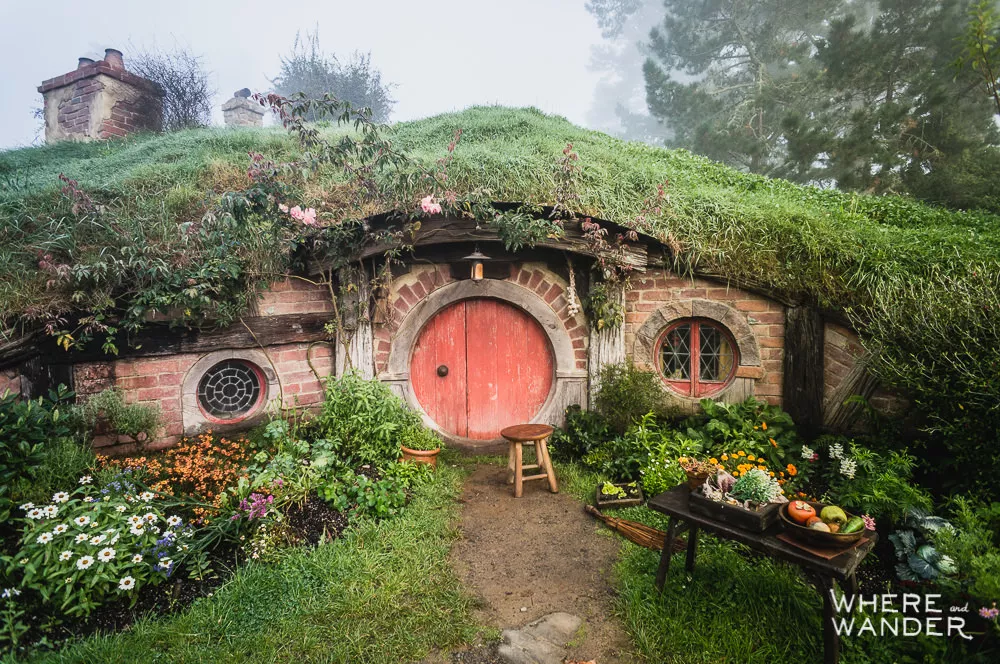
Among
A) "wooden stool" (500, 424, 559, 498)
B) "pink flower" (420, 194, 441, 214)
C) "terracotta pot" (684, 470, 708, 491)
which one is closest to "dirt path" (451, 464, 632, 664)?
"wooden stool" (500, 424, 559, 498)

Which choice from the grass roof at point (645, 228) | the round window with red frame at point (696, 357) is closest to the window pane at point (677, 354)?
the round window with red frame at point (696, 357)

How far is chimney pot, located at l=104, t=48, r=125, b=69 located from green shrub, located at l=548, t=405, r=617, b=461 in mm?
11757

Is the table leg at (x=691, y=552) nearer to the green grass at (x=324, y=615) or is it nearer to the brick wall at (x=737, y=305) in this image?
the green grass at (x=324, y=615)

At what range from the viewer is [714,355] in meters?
5.65

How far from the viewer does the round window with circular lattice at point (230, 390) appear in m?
5.19

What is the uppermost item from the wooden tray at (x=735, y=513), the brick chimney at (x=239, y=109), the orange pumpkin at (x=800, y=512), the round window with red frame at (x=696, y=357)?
the brick chimney at (x=239, y=109)

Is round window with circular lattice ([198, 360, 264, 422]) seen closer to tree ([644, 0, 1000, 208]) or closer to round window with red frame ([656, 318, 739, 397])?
round window with red frame ([656, 318, 739, 397])

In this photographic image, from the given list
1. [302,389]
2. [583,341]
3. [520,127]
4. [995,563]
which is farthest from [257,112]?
[995,563]

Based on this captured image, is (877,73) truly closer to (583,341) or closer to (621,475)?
(583,341)

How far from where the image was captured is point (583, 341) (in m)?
5.87

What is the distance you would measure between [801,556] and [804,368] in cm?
324

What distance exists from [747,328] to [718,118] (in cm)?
1268

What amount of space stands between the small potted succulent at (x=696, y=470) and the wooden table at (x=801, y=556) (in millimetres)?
405

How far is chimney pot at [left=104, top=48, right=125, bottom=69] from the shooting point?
9.95m
